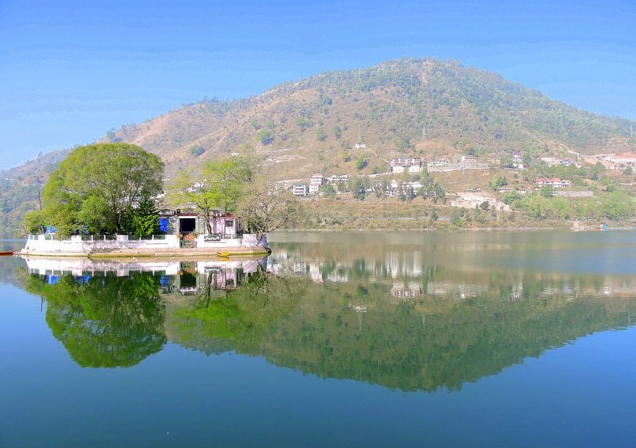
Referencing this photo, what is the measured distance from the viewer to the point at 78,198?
161 feet

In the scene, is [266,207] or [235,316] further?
[266,207]

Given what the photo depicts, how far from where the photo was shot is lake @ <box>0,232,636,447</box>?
1074 centimetres

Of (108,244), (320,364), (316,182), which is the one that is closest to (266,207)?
(108,244)

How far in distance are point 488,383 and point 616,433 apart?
3.40m

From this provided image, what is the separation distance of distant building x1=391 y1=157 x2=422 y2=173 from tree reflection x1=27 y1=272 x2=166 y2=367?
5493 inches

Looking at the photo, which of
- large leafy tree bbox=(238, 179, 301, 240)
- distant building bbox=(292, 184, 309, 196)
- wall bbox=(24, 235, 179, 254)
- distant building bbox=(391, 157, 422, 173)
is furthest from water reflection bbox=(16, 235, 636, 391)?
distant building bbox=(391, 157, 422, 173)

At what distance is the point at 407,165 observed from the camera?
16688 centimetres

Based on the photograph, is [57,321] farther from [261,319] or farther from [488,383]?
[488,383]

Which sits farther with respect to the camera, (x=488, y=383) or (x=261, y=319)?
(x=261, y=319)

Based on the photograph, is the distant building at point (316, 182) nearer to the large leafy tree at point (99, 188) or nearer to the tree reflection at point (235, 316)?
the large leafy tree at point (99, 188)

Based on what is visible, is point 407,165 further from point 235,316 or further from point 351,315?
point 235,316

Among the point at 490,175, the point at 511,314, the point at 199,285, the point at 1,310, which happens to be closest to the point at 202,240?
the point at 199,285

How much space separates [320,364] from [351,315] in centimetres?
657

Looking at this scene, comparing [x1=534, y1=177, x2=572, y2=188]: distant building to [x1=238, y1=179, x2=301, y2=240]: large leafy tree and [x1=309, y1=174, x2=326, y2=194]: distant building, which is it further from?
[x1=238, y1=179, x2=301, y2=240]: large leafy tree
